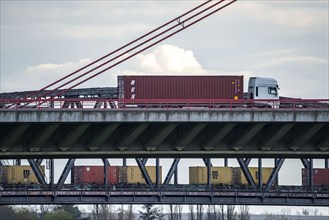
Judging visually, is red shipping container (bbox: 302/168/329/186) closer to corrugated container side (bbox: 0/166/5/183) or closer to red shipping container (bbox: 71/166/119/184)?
red shipping container (bbox: 71/166/119/184)

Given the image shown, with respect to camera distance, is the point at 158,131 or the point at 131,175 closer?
the point at 158,131

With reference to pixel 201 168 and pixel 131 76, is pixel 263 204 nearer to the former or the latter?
pixel 201 168

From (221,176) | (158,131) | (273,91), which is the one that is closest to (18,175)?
(221,176)

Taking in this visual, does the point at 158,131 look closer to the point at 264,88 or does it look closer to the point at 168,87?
the point at 168,87

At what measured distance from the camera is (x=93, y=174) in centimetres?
12038

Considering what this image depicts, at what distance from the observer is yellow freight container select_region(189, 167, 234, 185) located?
4808 inches

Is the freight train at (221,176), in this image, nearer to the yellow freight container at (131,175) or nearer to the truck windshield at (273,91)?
the yellow freight container at (131,175)

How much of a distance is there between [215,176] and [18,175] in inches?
850

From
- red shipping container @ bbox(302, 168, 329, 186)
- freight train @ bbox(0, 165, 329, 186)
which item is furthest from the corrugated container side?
red shipping container @ bbox(302, 168, 329, 186)

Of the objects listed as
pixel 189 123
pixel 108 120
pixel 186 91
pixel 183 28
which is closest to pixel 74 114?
pixel 108 120

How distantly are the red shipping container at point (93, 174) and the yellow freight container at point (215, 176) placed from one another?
883 centimetres

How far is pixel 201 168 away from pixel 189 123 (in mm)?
61259

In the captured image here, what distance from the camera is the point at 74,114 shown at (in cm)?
5984

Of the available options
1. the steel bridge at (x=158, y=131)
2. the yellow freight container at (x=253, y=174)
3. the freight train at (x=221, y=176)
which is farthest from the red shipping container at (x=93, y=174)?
the steel bridge at (x=158, y=131)
